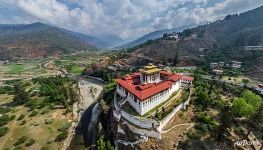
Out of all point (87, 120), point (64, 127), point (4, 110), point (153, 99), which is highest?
point (153, 99)

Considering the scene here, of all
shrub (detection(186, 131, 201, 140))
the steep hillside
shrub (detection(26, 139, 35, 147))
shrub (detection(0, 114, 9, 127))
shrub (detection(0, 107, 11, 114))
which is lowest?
shrub (detection(26, 139, 35, 147))

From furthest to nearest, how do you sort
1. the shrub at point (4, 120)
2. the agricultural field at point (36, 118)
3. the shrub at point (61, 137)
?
the shrub at point (4, 120)
the shrub at point (61, 137)
the agricultural field at point (36, 118)

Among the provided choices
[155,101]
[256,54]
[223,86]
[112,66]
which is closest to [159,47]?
[112,66]

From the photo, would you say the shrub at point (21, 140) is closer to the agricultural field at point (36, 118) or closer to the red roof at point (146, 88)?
the agricultural field at point (36, 118)

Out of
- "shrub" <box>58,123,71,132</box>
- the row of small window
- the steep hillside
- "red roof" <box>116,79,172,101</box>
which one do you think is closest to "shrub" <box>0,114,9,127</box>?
"shrub" <box>58,123,71,132</box>

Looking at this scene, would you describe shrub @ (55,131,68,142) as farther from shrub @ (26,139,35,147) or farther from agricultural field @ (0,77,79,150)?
shrub @ (26,139,35,147)

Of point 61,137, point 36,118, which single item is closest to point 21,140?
point 61,137

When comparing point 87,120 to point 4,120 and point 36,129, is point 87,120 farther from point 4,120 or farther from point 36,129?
point 4,120

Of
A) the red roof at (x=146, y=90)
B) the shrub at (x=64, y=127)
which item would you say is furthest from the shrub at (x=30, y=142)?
the red roof at (x=146, y=90)
